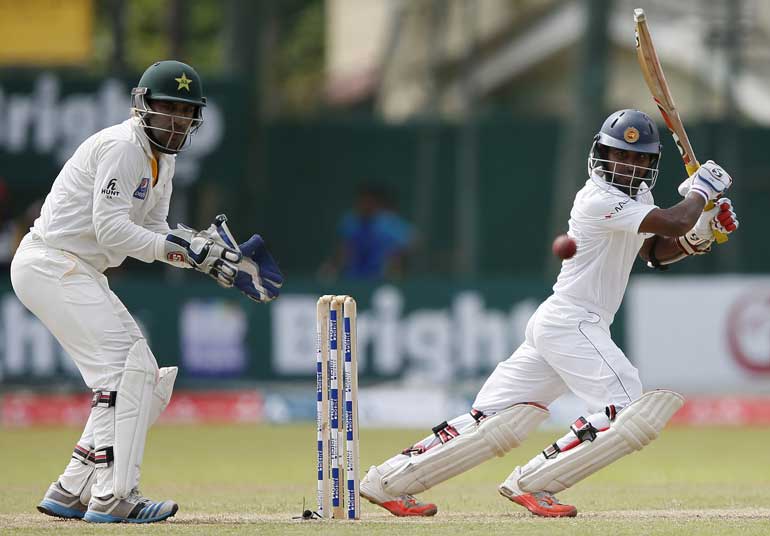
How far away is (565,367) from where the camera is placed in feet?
19.6

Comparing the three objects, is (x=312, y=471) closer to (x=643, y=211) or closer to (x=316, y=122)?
(x=643, y=211)

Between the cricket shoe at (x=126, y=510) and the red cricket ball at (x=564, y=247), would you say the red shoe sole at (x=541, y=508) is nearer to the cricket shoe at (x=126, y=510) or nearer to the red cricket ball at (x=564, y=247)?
the red cricket ball at (x=564, y=247)

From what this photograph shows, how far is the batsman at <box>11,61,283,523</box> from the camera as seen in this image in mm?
5691

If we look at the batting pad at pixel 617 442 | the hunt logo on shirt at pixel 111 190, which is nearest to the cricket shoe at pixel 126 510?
the hunt logo on shirt at pixel 111 190

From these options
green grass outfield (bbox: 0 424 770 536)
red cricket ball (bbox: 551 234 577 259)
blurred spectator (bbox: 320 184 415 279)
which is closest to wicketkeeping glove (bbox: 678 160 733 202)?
red cricket ball (bbox: 551 234 577 259)

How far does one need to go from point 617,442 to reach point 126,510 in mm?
1868

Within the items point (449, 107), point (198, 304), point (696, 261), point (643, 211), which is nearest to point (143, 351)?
point (643, 211)

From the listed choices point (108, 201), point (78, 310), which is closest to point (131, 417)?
point (78, 310)

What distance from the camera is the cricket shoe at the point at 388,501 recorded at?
6105 millimetres

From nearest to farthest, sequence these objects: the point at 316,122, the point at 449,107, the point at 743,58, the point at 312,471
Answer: the point at 312,471 → the point at 316,122 → the point at 743,58 → the point at 449,107

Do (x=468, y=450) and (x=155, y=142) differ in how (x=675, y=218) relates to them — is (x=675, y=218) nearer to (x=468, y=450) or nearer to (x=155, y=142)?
(x=468, y=450)

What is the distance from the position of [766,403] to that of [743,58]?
15.1 ft

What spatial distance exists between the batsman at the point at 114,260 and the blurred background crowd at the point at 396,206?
20.8 ft

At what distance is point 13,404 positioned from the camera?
12398 millimetres
